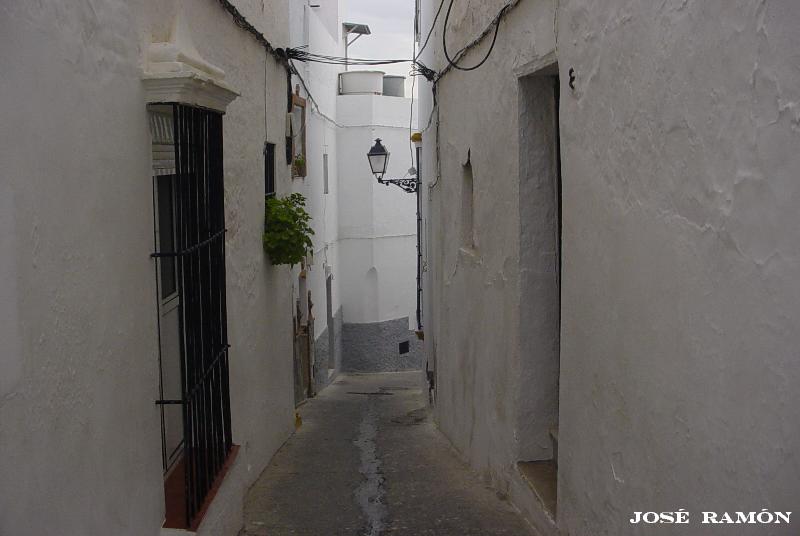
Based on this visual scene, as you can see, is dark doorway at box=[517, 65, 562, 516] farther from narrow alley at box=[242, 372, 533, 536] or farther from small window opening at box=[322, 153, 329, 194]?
small window opening at box=[322, 153, 329, 194]

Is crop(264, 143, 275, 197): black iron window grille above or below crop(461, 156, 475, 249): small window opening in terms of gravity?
above

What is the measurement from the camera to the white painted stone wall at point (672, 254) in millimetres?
2221

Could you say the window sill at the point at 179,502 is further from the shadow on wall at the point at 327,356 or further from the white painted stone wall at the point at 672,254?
the shadow on wall at the point at 327,356

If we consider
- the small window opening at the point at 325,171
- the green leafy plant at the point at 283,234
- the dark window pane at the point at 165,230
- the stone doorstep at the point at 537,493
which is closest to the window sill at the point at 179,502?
the dark window pane at the point at 165,230

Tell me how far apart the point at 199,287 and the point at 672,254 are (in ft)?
7.86

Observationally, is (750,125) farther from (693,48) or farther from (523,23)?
(523,23)

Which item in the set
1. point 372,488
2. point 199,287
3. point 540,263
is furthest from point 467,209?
point 199,287

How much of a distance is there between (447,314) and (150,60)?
5233 mm

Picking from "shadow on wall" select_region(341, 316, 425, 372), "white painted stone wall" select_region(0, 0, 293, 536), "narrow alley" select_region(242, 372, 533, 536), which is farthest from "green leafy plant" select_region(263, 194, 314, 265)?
"shadow on wall" select_region(341, 316, 425, 372)

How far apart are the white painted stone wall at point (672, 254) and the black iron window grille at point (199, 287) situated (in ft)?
5.78

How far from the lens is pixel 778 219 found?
2.20 meters

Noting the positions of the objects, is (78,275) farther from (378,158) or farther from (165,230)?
(378,158)

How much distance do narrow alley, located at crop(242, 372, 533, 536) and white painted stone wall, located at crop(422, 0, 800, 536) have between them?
755 millimetres

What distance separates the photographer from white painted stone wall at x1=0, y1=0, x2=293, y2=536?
2.34 meters
